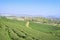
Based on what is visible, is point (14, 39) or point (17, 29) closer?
point (14, 39)

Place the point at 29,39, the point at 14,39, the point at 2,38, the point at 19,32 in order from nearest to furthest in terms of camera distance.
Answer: the point at 2,38
the point at 14,39
the point at 29,39
the point at 19,32

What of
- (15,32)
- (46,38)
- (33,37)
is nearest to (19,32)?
(15,32)

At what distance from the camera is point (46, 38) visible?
2578cm

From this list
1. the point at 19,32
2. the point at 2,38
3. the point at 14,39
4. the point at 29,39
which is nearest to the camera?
the point at 2,38

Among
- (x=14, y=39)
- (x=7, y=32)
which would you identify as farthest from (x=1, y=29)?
(x=14, y=39)

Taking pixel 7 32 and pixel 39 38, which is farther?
pixel 39 38

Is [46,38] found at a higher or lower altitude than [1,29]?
lower

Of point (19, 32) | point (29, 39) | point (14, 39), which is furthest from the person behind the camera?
point (19, 32)

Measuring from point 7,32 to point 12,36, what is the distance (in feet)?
3.76

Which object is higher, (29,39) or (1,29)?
(1,29)

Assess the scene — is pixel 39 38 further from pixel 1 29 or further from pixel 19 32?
pixel 1 29

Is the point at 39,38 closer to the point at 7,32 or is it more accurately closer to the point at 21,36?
the point at 21,36

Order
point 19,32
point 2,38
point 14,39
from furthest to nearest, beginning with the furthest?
point 19,32
point 14,39
point 2,38

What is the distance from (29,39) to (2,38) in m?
4.83
